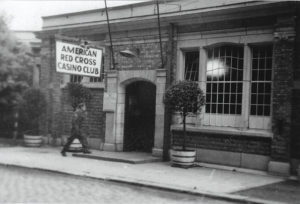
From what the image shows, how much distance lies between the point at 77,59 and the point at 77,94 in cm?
241

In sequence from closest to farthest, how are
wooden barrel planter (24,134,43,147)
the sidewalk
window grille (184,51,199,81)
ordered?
the sidewalk, window grille (184,51,199,81), wooden barrel planter (24,134,43,147)

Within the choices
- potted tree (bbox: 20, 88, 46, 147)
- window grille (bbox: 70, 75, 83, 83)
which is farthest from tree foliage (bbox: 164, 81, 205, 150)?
potted tree (bbox: 20, 88, 46, 147)

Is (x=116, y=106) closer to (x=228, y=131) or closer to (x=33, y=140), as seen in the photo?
(x=33, y=140)

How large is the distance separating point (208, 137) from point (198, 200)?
4805 millimetres

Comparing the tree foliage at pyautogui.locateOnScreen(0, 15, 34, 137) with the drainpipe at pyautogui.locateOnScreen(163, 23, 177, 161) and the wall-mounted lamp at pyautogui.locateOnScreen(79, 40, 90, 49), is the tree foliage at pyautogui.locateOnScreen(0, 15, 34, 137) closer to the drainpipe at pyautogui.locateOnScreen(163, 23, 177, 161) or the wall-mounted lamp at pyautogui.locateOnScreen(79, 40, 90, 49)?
the wall-mounted lamp at pyautogui.locateOnScreen(79, 40, 90, 49)

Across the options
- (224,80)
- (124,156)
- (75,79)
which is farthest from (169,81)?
(75,79)

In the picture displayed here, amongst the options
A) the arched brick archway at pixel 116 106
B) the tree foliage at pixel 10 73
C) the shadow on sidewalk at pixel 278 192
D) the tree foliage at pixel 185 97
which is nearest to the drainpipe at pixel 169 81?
the arched brick archway at pixel 116 106

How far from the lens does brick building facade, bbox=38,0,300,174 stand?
11.2 m

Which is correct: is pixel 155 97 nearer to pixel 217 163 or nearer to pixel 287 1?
pixel 217 163

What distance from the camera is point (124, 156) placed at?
44.6 feet

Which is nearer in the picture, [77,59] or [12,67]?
[77,59]

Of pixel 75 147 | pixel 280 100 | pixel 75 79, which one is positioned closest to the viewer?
pixel 280 100

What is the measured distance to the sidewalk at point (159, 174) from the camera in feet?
29.3

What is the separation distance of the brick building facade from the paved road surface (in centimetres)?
404
